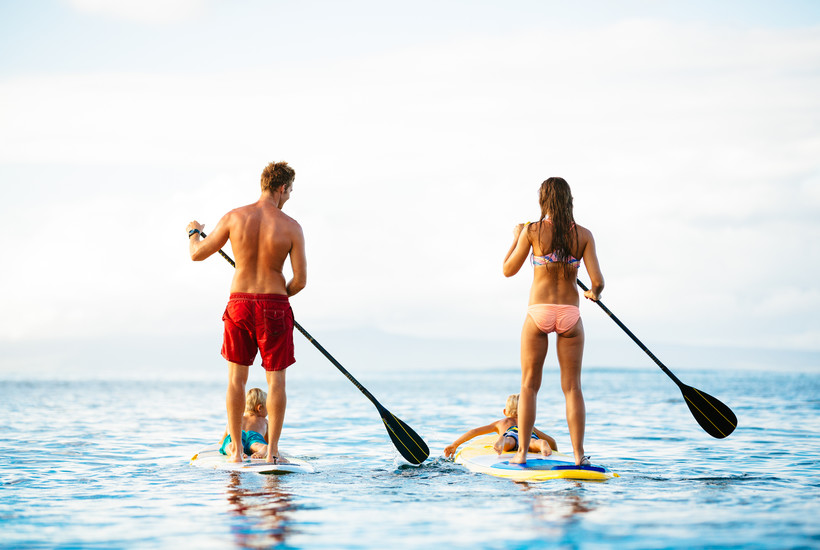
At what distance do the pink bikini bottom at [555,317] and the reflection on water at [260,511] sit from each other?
218 centimetres

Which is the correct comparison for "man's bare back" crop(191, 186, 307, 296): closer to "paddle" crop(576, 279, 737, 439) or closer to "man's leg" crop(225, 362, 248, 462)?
"man's leg" crop(225, 362, 248, 462)

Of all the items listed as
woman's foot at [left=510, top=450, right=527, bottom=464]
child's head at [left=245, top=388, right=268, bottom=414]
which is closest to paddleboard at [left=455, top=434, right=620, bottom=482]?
woman's foot at [left=510, top=450, right=527, bottom=464]

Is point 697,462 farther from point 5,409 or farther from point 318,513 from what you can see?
point 5,409

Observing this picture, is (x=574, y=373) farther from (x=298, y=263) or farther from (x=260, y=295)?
(x=260, y=295)

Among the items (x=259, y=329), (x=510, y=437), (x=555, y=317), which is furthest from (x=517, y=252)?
(x=259, y=329)

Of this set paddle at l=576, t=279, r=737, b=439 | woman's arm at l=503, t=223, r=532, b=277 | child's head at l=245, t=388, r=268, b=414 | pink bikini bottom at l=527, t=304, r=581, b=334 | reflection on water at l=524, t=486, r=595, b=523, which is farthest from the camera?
child's head at l=245, t=388, r=268, b=414

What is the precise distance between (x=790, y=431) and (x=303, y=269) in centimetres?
810

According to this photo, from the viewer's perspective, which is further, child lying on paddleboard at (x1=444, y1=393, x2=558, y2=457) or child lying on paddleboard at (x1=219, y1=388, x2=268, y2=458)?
child lying on paddleboard at (x1=219, y1=388, x2=268, y2=458)

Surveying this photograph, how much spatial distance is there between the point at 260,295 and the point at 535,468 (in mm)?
2471

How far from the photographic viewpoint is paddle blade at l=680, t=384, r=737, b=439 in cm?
727

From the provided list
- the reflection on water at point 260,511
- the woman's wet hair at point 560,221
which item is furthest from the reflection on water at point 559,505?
the woman's wet hair at point 560,221

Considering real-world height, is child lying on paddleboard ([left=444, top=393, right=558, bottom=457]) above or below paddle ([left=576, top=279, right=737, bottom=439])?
below

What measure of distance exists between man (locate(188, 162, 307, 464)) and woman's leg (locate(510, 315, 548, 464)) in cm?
181

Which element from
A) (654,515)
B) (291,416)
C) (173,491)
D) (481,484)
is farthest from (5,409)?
(654,515)
